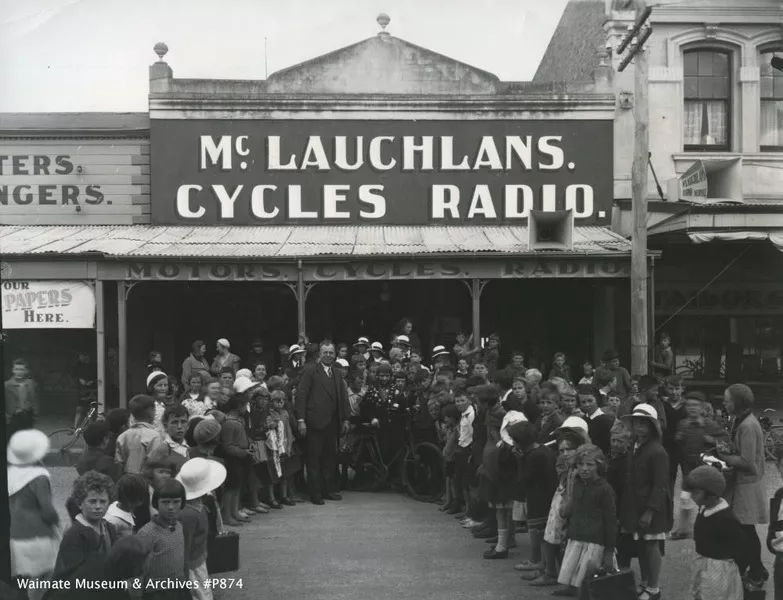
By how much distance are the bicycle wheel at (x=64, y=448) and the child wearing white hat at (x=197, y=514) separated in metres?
8.67

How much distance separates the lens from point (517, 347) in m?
20.7

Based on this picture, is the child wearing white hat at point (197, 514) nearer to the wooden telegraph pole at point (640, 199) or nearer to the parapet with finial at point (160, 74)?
the wooden telegraph pole at point (640, 199)

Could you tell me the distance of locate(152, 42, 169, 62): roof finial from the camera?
65.8 ft

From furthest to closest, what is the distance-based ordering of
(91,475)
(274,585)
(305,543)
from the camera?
(305,543) → (274,585) → (91,475)

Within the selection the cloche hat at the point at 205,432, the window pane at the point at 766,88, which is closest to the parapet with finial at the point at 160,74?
the window pane at the point at 766,88

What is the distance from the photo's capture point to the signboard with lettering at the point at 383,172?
2016 cm

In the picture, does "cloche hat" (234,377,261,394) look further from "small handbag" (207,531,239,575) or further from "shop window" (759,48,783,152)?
"shop window" (759,48,783,152)

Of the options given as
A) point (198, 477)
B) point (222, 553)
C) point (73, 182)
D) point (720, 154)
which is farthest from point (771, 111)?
point (198, 477)

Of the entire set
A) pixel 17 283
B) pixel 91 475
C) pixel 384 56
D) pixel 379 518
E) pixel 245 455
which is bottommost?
pixel 379 518

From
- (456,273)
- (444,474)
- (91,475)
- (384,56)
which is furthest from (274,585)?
(384,56)

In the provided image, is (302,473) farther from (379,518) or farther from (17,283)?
(17,283)

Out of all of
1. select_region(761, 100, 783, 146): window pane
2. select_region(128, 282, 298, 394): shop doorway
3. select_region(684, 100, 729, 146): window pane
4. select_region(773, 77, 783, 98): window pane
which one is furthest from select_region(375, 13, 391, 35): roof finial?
select_region(773, 77, 783, 98): window pane

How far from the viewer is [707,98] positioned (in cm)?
1989

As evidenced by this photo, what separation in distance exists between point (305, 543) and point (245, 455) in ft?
3.86
